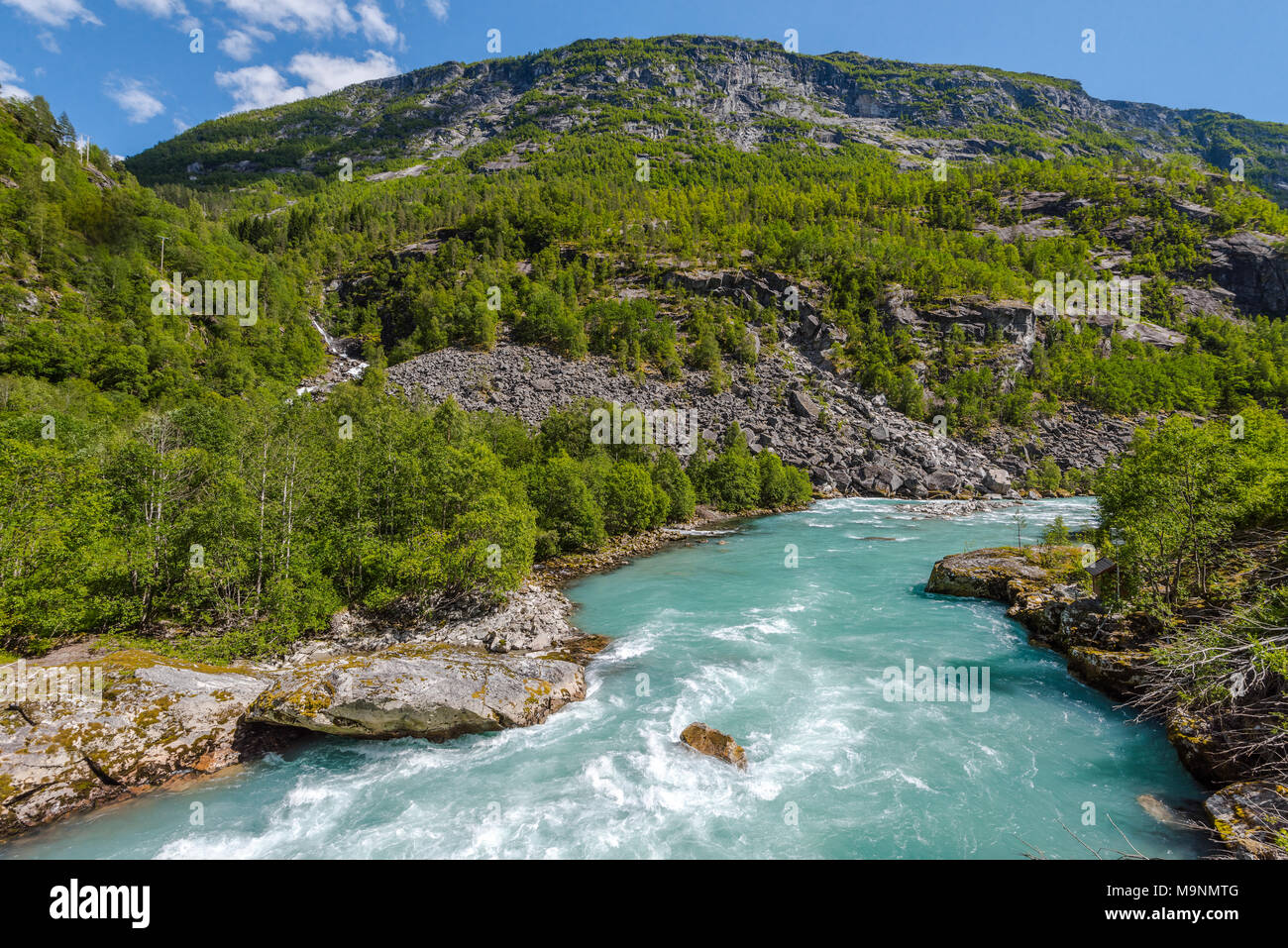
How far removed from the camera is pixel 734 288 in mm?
109438

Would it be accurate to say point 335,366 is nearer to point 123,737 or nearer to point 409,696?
point 123,737

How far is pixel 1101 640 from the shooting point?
19734 millimetres

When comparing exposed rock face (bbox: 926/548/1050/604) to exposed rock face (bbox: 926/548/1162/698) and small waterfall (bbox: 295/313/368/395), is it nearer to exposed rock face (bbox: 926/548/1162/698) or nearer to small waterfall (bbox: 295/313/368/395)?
exposed rock face (bbox: 926/548/1162/698)

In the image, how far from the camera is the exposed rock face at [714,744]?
45.4ft

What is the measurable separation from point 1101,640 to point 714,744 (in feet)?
54.5

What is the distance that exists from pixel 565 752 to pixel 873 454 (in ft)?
242

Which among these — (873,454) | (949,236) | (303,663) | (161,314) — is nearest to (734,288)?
(873,454)

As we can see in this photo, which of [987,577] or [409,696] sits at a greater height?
[987,577]

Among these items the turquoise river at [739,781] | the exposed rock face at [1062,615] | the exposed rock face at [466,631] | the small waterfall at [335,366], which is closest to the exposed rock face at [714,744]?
the turquoise river at [739,781]

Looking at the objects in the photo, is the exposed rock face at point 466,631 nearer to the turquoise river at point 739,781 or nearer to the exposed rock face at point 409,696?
the turquoise river at point 739,781

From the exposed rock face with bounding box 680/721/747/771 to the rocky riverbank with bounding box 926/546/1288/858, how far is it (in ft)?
30.3

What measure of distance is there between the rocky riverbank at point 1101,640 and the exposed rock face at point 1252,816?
0.05ft

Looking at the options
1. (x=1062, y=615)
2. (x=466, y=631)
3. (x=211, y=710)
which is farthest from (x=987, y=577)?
(x=211, y=710)

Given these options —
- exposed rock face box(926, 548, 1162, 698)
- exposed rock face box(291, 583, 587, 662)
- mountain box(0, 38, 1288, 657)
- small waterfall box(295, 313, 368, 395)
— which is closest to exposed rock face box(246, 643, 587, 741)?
exposed rock face box(291, 583, 587, 662)
